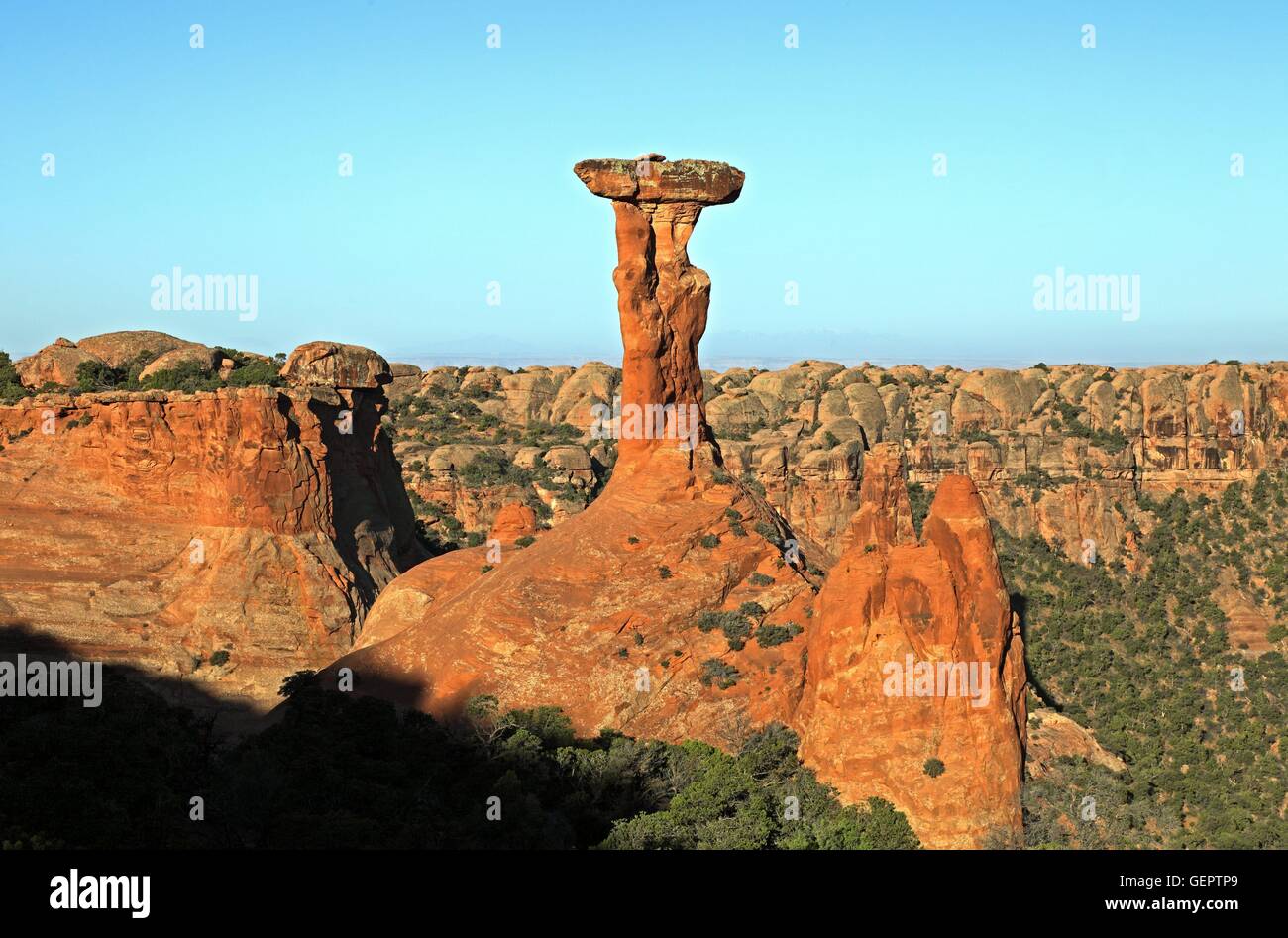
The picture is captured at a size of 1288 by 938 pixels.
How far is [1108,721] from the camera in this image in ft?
199

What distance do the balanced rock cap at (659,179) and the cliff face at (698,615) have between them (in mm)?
70

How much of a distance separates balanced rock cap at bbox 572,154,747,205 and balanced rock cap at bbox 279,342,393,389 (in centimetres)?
2078

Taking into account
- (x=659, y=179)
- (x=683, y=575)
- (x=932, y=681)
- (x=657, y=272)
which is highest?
(x=659, y=179)

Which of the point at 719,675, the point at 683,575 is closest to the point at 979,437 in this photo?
the point at 683,575

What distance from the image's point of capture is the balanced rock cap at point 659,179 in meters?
40.8

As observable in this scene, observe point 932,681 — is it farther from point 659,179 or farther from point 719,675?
point 659,179

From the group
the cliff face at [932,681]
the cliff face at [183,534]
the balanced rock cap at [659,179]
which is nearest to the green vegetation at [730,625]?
the cliff face at [932,681]

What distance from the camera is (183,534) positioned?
52875 mm

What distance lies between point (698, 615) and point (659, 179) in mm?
13497

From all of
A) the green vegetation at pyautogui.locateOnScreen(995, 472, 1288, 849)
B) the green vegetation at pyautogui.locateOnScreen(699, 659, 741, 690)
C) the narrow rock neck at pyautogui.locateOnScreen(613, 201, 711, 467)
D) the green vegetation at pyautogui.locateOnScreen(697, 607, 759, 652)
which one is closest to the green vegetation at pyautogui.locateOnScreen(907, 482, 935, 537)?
the green vegetation at pyautogui.locateOnScreen(995, 472, 1288, 849)

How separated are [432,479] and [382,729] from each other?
190ft

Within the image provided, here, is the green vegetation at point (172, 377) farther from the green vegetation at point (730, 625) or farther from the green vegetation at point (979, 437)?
the green vegetation at point (979, 437)

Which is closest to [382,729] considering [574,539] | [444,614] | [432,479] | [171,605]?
[444,614]

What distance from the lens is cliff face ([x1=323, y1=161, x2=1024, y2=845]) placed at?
3106cm
